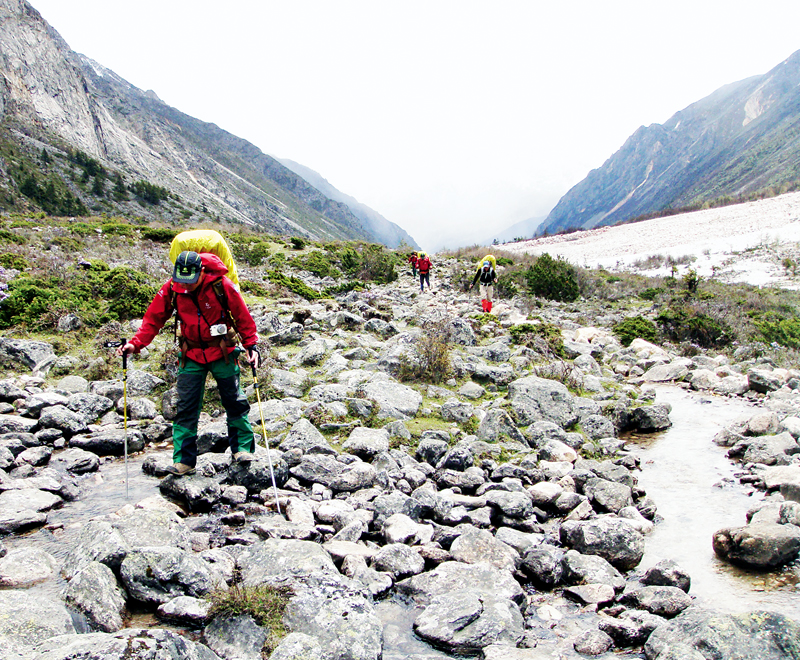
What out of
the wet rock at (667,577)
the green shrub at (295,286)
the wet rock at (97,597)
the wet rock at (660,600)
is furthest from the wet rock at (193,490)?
the green shrub at (295,286)

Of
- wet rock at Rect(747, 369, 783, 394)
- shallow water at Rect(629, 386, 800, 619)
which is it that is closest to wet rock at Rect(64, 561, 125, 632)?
shallow water at Rect(629, 386, 800, 619)

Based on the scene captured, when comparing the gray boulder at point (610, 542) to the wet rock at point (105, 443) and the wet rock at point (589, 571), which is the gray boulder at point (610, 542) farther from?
the wet rock at point (105, 443)

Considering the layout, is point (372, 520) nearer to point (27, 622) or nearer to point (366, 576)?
point (366, 576)

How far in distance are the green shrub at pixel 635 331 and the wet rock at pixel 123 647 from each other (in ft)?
44.0

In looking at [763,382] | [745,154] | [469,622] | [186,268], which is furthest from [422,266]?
[745,154]

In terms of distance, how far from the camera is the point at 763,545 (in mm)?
3699

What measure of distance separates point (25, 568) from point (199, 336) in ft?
7.68

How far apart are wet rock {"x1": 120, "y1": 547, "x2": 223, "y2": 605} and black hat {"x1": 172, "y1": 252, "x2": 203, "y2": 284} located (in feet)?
7.87

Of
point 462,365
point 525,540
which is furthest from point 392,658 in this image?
point 462,365

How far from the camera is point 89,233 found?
18.7 meters

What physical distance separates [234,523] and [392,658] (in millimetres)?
1888

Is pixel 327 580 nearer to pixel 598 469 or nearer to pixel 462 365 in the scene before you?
pixel 598 469

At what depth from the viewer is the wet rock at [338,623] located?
8.34ft

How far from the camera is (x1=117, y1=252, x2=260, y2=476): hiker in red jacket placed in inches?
181
